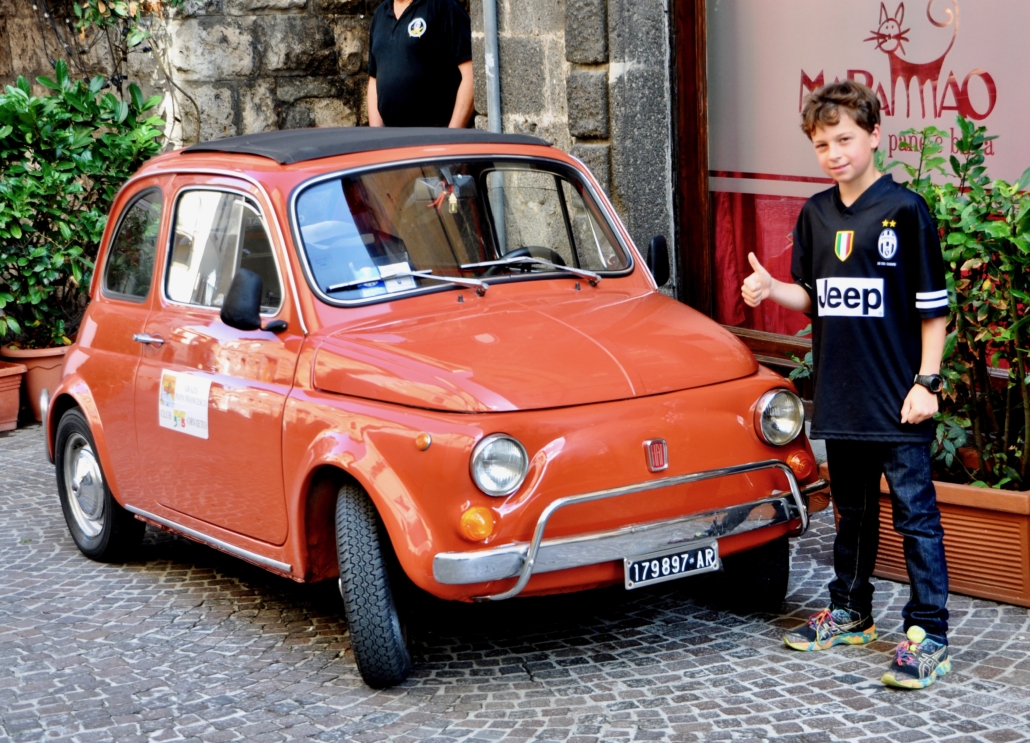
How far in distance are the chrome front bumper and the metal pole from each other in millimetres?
4322

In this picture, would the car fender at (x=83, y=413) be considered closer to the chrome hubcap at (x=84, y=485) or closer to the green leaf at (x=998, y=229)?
the chrome hubcap at (x=84, y=485)

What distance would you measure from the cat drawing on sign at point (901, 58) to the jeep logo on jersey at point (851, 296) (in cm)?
271

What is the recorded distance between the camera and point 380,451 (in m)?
4.22

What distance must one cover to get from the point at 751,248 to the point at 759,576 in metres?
3.28

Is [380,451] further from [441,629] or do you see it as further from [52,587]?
[52,587]

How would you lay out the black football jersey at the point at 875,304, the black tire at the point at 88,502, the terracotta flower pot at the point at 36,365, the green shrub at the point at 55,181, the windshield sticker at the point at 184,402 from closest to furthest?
the black football jersey at the point at 875,304, the windshield sticker at the point at 184,402, the black tire at the point at 88,502, the green shrub at the point at 55,181, the terracotta flower pot at the point at 36,365

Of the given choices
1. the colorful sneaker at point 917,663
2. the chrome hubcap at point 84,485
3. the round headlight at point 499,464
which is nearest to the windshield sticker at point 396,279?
the round headlight at point 499,464

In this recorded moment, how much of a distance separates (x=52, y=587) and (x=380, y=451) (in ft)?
7.62

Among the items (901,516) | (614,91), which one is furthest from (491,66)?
(901,516)

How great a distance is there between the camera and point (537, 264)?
5234 mm

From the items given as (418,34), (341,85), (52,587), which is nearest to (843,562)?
(52,587)

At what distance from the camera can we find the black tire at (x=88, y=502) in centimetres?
604

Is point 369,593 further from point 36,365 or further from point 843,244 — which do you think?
point 36,365

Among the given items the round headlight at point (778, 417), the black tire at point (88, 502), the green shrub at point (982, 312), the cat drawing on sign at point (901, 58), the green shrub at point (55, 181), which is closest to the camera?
the round headlight at point (778, 417)
